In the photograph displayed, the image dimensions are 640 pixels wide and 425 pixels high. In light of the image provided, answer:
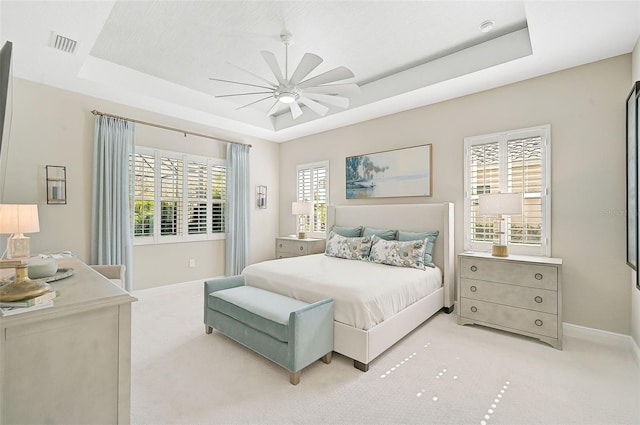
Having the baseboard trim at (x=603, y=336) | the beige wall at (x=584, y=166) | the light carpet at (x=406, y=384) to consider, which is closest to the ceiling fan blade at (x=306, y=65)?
the beige wall at (x=584, y=166)

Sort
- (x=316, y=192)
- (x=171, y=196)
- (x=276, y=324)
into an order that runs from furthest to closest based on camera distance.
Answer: (x=316, y=192) < (x=171, y=196) < (x=276, y=324)

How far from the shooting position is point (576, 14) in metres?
2.30

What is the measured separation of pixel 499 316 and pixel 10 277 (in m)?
3.83

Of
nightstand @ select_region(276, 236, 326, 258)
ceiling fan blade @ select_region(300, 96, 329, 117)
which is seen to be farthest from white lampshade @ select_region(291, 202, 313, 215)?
ceiling fan blade @ select_region(300, 96, 329, 117)

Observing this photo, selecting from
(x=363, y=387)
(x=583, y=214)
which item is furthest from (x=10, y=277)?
(x=583, y=214)

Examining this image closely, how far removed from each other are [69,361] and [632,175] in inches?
157

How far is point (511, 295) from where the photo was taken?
10.1 ft

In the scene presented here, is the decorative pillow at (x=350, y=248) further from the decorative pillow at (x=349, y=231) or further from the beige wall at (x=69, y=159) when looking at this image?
the beige wall at (x=69, y=159)

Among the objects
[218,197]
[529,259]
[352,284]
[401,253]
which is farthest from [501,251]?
[218,197]

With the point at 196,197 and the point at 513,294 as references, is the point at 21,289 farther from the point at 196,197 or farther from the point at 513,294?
the point at 196,197

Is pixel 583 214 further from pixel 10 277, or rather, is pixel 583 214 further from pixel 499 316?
pixel 10 277

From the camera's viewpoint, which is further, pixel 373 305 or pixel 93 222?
pixel 93 222

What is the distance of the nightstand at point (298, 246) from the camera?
16.9ft

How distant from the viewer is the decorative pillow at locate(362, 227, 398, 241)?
4074 mm
